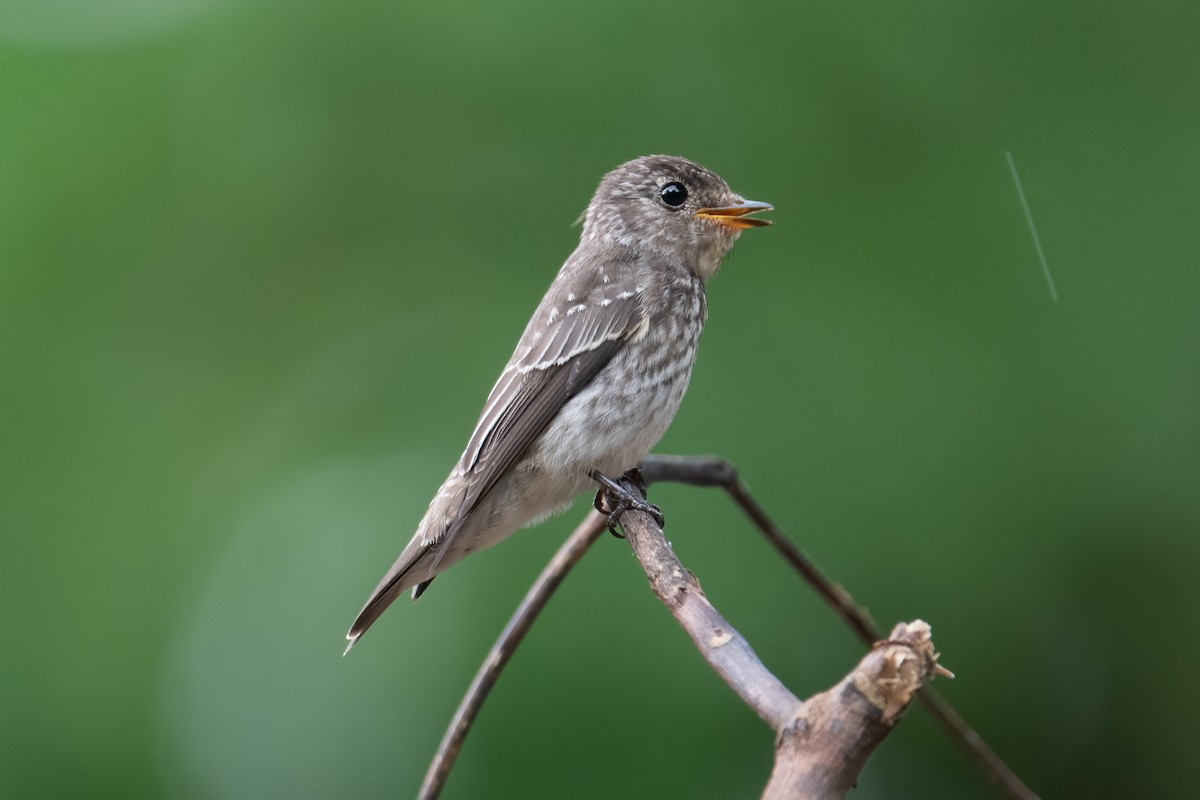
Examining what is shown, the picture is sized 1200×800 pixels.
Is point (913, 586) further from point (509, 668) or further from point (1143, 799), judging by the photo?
point (509, 668)

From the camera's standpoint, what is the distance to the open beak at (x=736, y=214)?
130 inches

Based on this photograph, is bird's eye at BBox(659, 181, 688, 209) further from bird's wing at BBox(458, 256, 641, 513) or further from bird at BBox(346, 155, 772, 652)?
bird's wing at BBox(458, 256, 641, 513)

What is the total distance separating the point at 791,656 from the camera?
11.9 ft

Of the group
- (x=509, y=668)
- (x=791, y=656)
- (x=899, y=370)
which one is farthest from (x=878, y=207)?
(x=509, y=668)

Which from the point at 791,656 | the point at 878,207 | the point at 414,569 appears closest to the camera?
the point at 414,569

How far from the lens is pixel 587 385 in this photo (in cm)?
318

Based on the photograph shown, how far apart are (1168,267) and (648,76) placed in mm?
1856

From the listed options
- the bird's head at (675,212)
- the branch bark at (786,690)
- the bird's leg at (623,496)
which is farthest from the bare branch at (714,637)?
the bird's head at (675,212)

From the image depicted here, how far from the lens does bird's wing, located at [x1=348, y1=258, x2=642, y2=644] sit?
2.96 m

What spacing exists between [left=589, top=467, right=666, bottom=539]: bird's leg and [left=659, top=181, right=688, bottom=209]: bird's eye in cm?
92

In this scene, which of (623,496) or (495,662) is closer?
(495,662)

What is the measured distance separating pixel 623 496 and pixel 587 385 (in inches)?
15.2

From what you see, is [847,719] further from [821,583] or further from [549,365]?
[549,365]

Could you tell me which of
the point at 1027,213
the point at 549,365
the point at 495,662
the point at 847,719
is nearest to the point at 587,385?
the point at 549,365
